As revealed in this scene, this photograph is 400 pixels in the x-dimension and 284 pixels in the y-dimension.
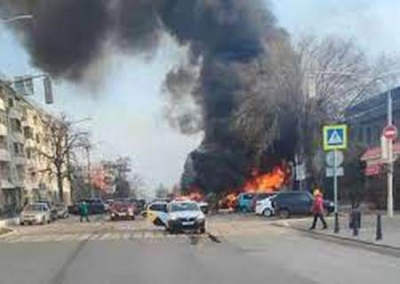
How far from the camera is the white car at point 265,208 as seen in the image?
182 ft

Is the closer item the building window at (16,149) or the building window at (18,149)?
the building window at (16,149)

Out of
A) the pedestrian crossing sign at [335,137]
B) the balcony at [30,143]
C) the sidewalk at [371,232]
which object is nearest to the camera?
the sidewalk at [371,232]

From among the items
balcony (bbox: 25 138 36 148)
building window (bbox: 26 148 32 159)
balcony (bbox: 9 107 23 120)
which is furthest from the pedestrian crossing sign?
building window (bbox: 26 148 32 159)

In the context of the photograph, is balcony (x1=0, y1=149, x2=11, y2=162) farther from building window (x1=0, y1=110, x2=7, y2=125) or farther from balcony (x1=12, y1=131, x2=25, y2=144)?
balcony (x1=12, y1=131, x2=25, y2=144)

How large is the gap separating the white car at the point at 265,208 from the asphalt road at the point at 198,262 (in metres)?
23.6

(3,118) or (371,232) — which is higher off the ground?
(3,118)

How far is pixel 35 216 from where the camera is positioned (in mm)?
63750

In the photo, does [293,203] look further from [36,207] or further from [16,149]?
[16,149]

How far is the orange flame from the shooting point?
225ft

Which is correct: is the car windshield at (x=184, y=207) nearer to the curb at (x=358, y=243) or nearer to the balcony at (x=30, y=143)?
the curb at (x=358, y=243)

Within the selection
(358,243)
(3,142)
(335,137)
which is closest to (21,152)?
(3,142)

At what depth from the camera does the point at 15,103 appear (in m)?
112

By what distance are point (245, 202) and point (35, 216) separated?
1527 centimetres

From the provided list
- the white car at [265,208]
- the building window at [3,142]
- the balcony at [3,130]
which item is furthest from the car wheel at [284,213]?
the building window at [3,142]
